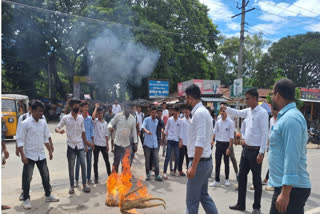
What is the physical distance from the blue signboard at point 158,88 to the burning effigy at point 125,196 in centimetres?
1624

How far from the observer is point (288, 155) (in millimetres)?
1997

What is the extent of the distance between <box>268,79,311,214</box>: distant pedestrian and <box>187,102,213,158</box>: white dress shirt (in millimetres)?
802

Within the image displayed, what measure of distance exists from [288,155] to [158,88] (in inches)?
749

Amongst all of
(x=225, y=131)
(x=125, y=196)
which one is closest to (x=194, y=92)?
(x=125, y=196)

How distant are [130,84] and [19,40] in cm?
1243

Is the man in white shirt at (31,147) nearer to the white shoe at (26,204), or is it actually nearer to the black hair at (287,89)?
the white shoe at (26,204)

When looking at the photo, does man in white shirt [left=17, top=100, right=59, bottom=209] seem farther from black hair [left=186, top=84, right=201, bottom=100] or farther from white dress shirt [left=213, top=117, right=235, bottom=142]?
white dress shirt [left=213, top=117, right=235, bottom=142]

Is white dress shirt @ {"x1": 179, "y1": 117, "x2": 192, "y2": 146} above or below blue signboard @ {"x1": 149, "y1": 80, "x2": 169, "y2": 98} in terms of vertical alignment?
below

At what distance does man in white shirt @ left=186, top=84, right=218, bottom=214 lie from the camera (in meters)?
2.86

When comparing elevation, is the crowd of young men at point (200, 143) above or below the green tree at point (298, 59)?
below

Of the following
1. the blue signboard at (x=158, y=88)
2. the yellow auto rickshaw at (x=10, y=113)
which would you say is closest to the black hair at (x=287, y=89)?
the yellow auto rickshaw at (x=10, y=113)

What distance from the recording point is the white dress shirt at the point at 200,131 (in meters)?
2.88

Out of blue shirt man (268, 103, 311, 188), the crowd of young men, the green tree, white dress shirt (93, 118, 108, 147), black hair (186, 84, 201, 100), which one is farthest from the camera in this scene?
the green tree

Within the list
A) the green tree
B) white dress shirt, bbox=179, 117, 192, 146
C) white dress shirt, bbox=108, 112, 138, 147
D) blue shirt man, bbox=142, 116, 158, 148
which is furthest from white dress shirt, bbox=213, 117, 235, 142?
the green tree
